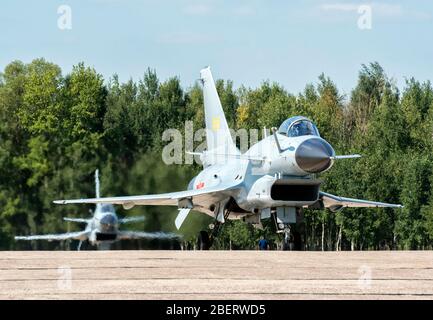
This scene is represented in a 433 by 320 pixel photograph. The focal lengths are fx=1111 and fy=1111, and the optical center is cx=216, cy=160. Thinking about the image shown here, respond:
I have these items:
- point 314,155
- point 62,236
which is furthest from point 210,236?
point 62,236

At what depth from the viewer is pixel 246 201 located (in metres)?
37.1

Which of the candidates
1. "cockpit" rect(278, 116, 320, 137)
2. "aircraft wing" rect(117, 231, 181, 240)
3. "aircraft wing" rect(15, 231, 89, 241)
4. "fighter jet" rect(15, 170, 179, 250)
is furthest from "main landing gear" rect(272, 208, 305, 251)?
"aircraft wing" rect(15, 231, 89, 241)

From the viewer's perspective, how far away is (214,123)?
43812mm

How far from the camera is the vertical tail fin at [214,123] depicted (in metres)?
42.3

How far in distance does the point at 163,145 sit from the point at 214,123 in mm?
20197

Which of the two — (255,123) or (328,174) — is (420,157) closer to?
(328,174)

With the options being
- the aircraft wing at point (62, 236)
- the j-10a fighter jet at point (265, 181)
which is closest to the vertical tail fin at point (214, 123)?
the j-10a fighter jet at point (265, 181)

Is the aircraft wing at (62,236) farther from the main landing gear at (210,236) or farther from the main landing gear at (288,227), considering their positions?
the main landing gear at (288,227)

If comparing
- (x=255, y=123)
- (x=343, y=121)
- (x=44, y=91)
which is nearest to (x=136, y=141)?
(x=44, y=91)

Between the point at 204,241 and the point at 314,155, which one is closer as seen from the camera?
the point at 314,155

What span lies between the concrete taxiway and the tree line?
2461 cm

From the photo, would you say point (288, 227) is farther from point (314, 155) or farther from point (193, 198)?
point (193, 198)

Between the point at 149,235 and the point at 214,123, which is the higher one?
the point at 214,123
